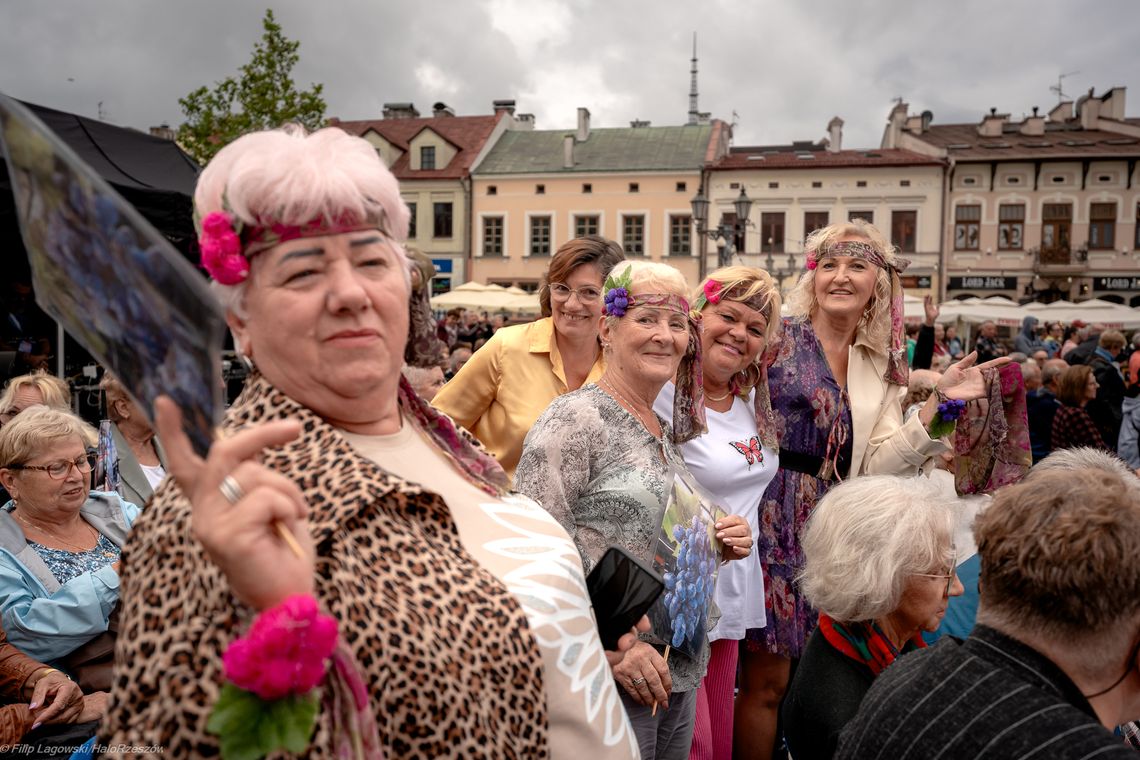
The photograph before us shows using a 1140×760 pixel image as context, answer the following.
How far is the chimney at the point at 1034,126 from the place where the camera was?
38.5m

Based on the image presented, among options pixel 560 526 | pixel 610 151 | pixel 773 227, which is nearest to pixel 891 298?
pixel 560 526

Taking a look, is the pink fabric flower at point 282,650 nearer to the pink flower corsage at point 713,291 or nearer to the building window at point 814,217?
the pink flower corsage at point 713,291

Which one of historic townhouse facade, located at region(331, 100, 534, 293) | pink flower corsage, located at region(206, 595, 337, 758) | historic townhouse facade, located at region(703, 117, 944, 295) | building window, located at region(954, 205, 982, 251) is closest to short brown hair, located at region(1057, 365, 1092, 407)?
pink flower corsage, located at region(206, 595, 337, 758)

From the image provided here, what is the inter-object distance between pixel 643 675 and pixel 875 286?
215cm

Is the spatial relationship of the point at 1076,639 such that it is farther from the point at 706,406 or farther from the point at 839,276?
the point at 839,276

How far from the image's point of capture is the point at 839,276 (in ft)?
12.4

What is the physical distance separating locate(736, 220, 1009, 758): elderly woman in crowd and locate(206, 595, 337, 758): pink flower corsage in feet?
8.83

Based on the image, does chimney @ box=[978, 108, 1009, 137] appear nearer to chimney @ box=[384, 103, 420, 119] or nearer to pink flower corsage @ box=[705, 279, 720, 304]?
chimney @ box=[384, 103, 420, 119]

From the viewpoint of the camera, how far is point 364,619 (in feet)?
4.17

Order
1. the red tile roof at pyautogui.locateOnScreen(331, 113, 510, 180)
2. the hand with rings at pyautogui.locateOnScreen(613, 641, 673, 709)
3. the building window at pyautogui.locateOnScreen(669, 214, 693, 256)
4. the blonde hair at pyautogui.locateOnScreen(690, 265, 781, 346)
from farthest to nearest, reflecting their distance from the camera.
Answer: the red tile roof at pyautogui.locateOnScreen(331, 113, 510, 180) → the building window at pyautogui.locateOnScreen(669, 214, 693, 256) → the blonde hair at pyautogui.locateOnScreen(690, 265, 781, 346) → the hand with rings at pyautogui.locateOnScreen(613, 641, 673, 709)

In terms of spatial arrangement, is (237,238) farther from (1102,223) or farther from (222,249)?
(1102,223)

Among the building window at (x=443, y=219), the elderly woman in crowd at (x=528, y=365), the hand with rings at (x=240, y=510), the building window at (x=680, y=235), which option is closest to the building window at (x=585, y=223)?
the building window at (x=680, y=235)

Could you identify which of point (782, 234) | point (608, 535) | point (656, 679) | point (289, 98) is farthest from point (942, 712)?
point (782, 234)

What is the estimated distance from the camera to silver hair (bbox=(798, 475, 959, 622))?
262 cm
